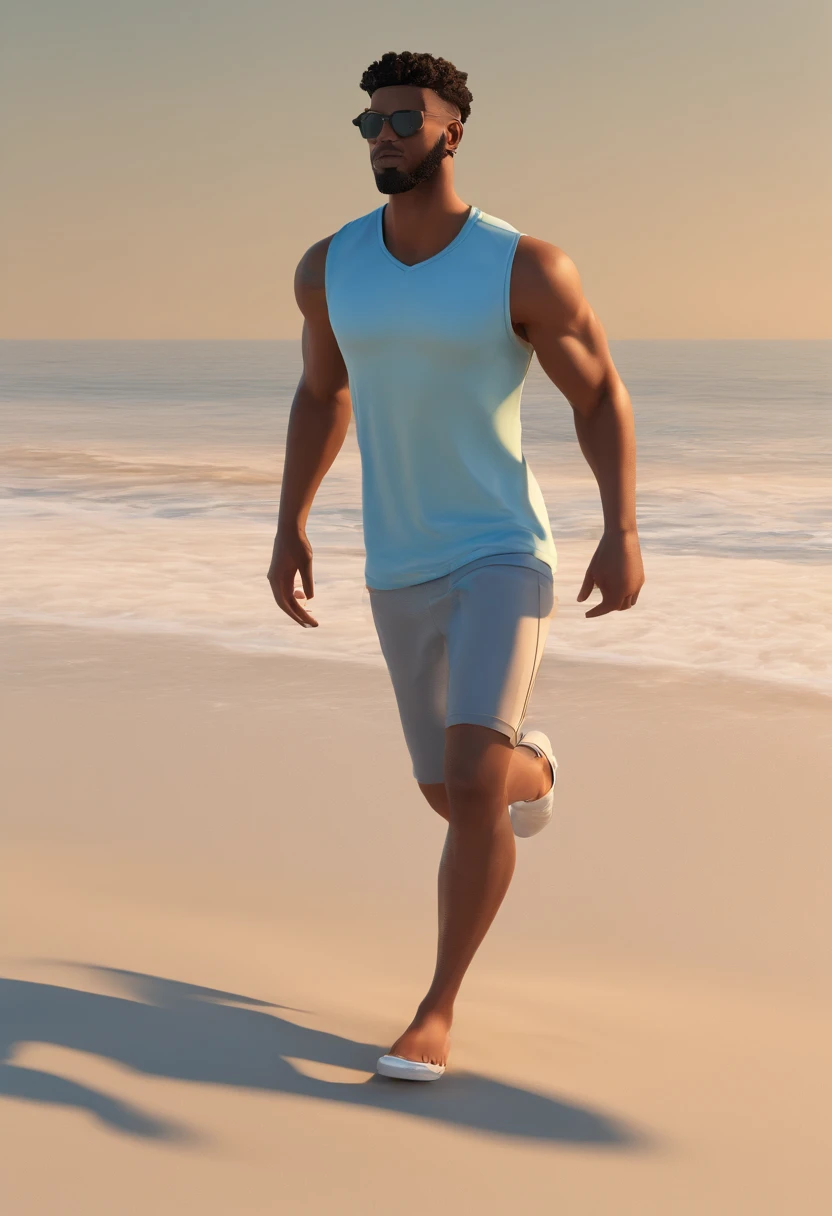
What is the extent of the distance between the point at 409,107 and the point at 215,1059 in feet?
6.55

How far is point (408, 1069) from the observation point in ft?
8.95

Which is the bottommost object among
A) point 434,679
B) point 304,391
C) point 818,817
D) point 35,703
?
point 35,703

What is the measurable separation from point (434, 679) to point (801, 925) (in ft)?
4.25

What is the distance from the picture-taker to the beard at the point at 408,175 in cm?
292

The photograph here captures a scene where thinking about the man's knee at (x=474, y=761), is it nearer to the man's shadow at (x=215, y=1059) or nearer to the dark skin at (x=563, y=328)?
the dark skin at (x=563, y=328)

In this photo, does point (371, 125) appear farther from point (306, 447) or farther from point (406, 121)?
point (306, 447)

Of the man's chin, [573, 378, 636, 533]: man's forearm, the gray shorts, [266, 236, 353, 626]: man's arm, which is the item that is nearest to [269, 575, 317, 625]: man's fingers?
[266, 236, 353, 626]: man's arm

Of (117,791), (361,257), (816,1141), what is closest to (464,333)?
(361,257)

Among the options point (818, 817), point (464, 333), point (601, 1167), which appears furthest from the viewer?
point (818, 817)

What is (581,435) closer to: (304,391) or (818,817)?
(304,391)

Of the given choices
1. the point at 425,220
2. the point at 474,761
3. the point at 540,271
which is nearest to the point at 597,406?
the point at 540,271

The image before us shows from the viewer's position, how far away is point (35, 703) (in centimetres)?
565

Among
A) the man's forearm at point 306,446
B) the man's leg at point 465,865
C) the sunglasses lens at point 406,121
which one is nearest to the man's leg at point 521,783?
the man's leg at point 465,865

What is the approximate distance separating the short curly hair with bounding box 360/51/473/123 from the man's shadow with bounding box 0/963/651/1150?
201 cm
